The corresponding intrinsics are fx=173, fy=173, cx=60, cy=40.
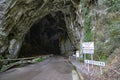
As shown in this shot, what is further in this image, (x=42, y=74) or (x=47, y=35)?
(x=47, y=35)

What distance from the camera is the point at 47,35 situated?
47125 mm

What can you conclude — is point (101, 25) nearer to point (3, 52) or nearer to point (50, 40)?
point (3, 52)

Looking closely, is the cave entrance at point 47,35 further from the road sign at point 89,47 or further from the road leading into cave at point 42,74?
the road sign at point 89,47

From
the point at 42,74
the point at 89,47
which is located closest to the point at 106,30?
the point at 89,47

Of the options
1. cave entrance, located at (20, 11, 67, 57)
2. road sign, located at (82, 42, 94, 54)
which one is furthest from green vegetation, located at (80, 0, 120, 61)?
cave entrance, located at (20, 11, 67, 57)

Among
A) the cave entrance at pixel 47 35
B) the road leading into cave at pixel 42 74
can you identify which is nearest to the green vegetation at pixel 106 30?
the road leading into cave at pixel 42 74

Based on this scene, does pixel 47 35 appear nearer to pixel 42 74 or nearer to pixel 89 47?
pixel 42 74

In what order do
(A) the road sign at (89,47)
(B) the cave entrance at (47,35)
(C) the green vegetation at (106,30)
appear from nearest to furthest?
(A) the road sign at (89,47) → (C) the green vegetation at (106,30) → (B) the cave entrance at (47,35)

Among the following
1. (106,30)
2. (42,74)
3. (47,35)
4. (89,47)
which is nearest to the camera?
(89,47)

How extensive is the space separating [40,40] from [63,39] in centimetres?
610

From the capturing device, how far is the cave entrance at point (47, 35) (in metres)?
39.7

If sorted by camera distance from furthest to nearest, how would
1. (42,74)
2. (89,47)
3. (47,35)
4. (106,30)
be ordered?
(47,35) → (106,30) → (42,74) → (89,47)

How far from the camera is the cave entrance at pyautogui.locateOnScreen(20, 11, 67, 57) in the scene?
39719 millimetres

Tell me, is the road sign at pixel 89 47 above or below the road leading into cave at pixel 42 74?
above
